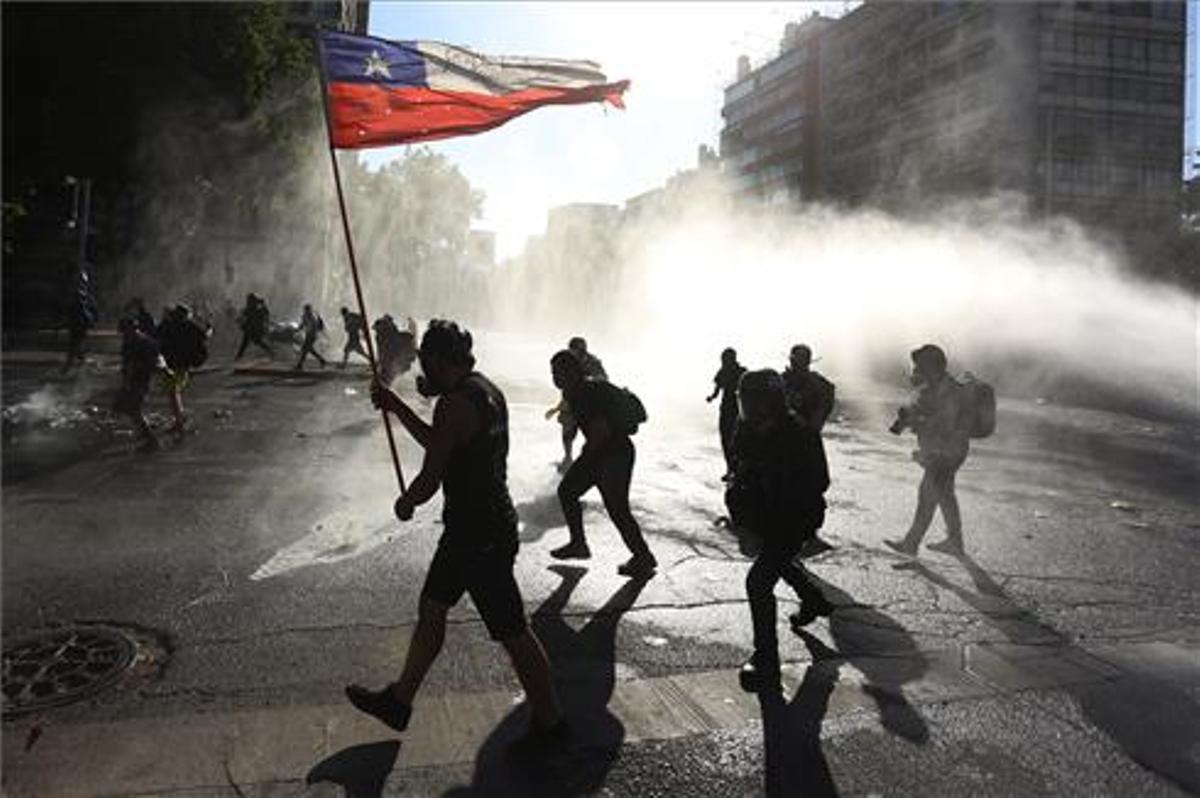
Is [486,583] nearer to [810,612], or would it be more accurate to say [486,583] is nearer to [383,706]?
[383,706]

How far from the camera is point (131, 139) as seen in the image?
869 inches

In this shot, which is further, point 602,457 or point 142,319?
point 142,319

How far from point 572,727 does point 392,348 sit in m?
13.5

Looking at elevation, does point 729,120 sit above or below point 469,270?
above

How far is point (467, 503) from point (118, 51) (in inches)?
826

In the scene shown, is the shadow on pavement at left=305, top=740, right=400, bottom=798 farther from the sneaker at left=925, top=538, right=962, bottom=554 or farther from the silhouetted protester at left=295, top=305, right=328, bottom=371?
the silhouetted protester at left=295, top=305, right=328, bottom=371

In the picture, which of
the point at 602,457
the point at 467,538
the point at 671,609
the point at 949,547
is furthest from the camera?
the point at 949,547

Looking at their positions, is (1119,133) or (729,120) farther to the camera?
(729,120)

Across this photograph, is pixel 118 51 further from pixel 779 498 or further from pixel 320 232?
pixel 320 232

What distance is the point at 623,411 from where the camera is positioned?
679 cm

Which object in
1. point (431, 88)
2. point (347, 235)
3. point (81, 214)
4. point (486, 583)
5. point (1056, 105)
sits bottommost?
point (486, 583)

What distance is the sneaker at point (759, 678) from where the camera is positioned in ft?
15.1

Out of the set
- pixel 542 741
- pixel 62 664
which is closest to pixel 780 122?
pixel 62 664

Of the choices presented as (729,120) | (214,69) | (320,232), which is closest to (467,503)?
(214,69)
